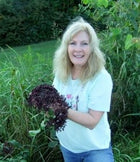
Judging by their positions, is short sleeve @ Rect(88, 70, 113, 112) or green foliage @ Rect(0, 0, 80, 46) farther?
green foliage @ Rect(0, 0, 80, 46)

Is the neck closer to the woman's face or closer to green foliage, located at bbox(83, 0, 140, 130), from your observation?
the woman's face

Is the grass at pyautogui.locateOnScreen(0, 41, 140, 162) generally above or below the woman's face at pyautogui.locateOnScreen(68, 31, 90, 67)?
below

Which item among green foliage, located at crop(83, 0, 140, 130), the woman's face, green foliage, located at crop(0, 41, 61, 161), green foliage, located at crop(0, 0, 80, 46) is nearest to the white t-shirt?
the woman's face

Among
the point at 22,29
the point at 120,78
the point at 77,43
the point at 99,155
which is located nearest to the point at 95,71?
the point at 77,43

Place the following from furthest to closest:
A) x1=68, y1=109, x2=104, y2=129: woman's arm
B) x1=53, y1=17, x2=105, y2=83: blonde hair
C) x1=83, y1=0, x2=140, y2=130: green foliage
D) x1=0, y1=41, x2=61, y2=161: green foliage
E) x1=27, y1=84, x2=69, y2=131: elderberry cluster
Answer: x1=83, y1=0, x2=140, y2=130: green foliage, x1=0, y1=41, x2=61, y2=161: green foliage, x1=53, y1=17, x2=105, y2=83: blonde hair, x1=68, y1=109, x2=104, y2=129: woman's arm, x1=27, y1=84, x2=69, y2=131: elderberry cluster

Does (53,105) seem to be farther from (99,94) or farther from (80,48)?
(80,48)

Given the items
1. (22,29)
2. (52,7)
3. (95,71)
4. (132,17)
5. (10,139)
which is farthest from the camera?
(52,7)

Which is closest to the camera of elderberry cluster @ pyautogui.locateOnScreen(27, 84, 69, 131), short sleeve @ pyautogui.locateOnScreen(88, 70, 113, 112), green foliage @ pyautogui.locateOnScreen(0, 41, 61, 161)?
elderberry cluster @ pyautogui.locateOnScreen(27, 84, 69, 131)

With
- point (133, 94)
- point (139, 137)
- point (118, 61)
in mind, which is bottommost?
point (139, 137)

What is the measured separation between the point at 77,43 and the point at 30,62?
184 centimetres

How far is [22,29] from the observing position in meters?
13.6

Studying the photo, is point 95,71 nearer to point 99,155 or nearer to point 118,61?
point 99,155

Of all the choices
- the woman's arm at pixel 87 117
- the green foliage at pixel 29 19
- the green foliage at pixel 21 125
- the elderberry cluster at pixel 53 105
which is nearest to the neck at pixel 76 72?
the woman's arm at pixel 87 117

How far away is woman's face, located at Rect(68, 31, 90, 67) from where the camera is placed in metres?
2.84
